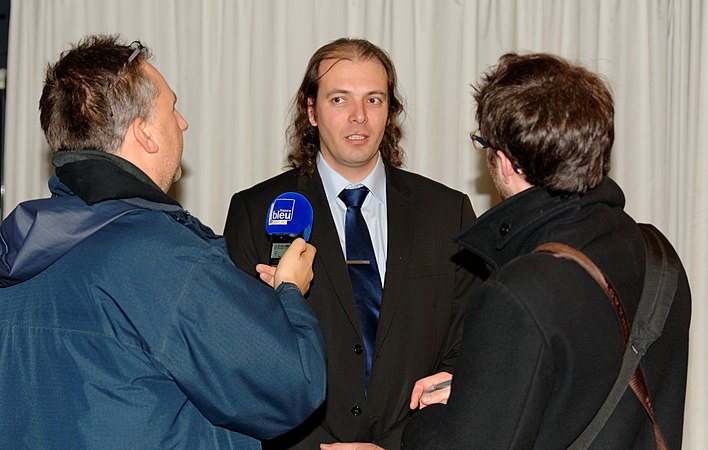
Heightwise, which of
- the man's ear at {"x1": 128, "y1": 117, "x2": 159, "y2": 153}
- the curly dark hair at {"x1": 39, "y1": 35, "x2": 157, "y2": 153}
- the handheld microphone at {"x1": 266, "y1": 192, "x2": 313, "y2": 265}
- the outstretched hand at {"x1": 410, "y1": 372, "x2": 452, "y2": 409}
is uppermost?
the curly dark hair at {"x1": 39, "y1": 35, "x2": 157, "y2": 153}

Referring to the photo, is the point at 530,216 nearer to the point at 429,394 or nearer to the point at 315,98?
the point at 429,394

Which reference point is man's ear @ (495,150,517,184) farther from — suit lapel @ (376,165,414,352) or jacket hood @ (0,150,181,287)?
suit lapel @ (376,165,414,352)

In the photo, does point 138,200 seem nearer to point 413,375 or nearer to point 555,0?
point 413,375

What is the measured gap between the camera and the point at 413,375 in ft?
9.05

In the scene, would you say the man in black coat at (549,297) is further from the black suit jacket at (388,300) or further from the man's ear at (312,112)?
the man's ear at (312,112)

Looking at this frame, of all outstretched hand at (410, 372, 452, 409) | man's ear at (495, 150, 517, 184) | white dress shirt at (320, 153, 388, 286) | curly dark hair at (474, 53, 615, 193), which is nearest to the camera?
curly dark hair at (474, 53, 615, 193)

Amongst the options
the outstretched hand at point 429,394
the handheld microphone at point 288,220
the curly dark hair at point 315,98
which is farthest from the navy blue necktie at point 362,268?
the outstretched hand at point 429,394

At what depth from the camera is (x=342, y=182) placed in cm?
296

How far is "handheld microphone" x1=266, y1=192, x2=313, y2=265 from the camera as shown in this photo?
219 centimetres

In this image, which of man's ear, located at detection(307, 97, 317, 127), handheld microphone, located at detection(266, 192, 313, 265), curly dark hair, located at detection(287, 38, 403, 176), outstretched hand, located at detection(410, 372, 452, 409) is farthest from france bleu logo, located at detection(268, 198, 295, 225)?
man's ear, located at detection(307, 97, 317, 127)

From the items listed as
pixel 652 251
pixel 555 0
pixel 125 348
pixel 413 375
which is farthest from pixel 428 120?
pixel 125 348

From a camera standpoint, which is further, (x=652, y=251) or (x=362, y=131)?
(x=362, y=131)

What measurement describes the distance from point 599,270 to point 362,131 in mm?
1415

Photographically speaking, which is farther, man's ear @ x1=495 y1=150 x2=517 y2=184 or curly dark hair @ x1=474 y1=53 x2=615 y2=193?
man's ear @ x1=495 y1=150 x2=517 y2=184
